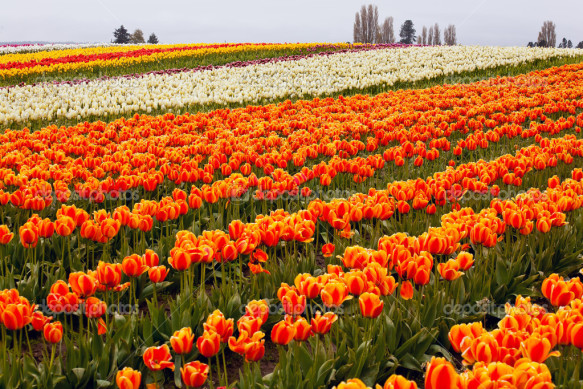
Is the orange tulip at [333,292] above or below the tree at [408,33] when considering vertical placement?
below

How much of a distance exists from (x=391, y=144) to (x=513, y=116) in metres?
2.23

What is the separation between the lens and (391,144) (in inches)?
309

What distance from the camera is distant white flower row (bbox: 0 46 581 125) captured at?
37.9 feet

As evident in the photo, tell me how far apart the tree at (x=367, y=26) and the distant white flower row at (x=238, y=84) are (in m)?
36.4

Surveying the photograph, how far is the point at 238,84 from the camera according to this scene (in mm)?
15617

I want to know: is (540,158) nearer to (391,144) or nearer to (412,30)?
(391,144)

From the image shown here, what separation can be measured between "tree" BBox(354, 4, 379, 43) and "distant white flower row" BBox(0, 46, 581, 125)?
36439 millimetres

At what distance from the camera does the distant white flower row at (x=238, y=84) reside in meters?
11.5

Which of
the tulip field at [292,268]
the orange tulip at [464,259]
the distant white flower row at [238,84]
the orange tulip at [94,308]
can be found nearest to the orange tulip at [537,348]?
the tulip field at [292,268]

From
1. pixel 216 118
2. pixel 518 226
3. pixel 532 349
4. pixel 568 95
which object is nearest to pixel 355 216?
pixel 518 226

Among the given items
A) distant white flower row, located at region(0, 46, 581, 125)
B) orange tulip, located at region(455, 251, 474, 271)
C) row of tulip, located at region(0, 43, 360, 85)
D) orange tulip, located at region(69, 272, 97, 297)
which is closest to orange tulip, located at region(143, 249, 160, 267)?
orange tulip, located at region(69, 272, 97, 297)

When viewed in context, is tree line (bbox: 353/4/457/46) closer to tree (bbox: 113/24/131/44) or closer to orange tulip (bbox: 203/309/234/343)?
tree (bbox: 113/24/131/44)

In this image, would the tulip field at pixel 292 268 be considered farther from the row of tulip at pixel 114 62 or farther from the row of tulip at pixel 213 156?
the row of tulip at pixel 114 62

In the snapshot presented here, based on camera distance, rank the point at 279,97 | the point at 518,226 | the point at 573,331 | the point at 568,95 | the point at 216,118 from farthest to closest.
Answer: the point at 279,97 → the point at 568,95 → the point at 216,118 → the point at 518,226 → the point at 573,331
